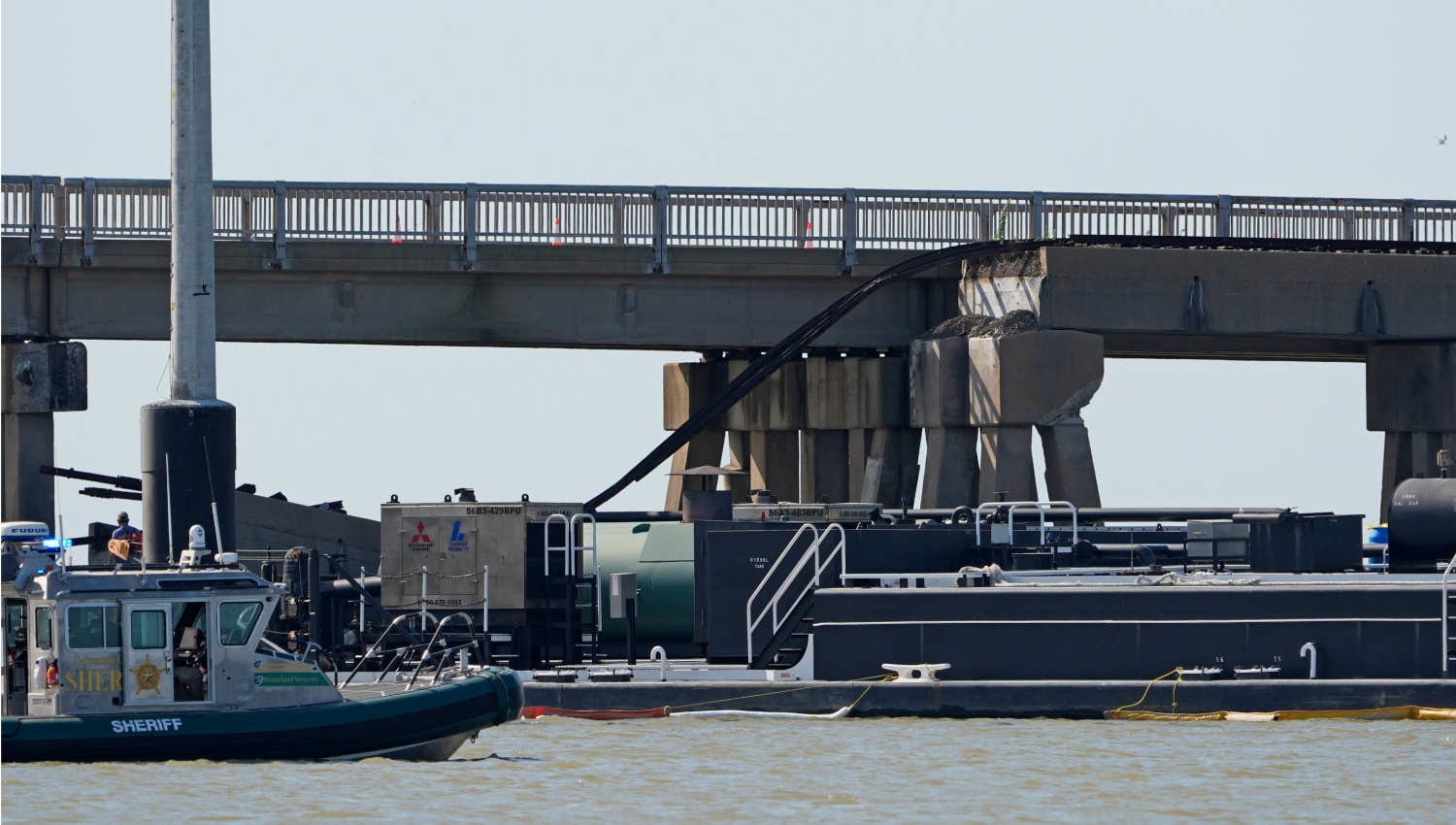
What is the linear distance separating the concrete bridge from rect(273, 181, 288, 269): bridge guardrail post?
39 mm

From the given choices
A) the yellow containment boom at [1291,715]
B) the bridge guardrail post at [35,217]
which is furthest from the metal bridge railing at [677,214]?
the yellow containment boom at [1291,715]

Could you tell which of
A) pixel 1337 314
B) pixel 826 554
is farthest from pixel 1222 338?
pixel 826 554

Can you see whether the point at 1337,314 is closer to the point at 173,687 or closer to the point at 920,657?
the point at 920,657

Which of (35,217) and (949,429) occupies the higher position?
(35,217)

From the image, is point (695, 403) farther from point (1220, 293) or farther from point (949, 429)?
point (1220, 293)

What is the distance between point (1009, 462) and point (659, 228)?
780 cm

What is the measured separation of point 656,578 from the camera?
32.8 meters

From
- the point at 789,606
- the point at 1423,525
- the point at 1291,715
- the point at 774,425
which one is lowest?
the point at 1291,715

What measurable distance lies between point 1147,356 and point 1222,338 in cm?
441

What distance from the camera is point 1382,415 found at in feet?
159

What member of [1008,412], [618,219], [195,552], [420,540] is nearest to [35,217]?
[618,219]

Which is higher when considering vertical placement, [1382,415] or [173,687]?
[1382,415]

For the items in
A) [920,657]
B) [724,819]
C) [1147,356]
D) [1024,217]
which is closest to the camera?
[724,819]

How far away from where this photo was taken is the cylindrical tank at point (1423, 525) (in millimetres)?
31781
